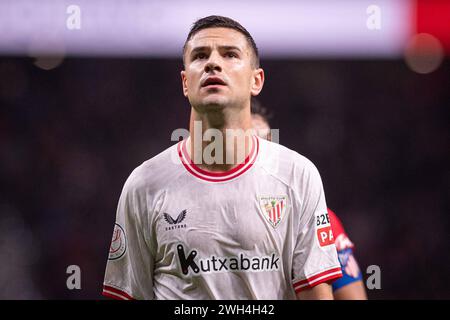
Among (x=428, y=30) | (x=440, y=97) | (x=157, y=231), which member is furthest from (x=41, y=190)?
(x=440, y=97)

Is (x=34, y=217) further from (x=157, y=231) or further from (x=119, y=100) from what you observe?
(x=157, y=231)

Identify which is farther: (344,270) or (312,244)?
(344,270)

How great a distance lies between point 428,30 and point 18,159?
2.86m

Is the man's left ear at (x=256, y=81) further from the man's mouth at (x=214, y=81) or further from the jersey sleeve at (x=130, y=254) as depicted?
the jersey sleeve at (x=130, y=254)

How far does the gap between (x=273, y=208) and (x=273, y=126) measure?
169 centimetres

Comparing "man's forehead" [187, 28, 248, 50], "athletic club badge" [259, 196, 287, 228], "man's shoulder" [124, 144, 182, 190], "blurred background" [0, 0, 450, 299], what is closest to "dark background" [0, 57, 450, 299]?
"blurred background" [0, 0, 450, 299]

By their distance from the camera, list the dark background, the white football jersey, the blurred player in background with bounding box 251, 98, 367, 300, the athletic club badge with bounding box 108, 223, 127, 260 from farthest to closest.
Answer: the dark background < the blurred player in background with bounding box 251, 98, 367, 300 < the athletic club badge with bounding box 108, 223, 127, 260 < the white football jersey

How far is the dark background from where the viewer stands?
15.2ft

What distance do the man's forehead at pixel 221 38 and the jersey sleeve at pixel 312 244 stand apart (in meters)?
0.56

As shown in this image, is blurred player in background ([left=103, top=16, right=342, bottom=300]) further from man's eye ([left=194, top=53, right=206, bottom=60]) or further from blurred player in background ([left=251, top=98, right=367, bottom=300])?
blurred player in background ([left=251, top=98, right=367, bottom=300])

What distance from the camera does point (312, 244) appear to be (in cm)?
274

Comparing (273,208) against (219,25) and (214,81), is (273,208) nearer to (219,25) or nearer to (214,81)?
(214,81)

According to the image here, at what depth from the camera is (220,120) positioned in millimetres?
2771

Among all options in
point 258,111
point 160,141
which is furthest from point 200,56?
point 160,141
